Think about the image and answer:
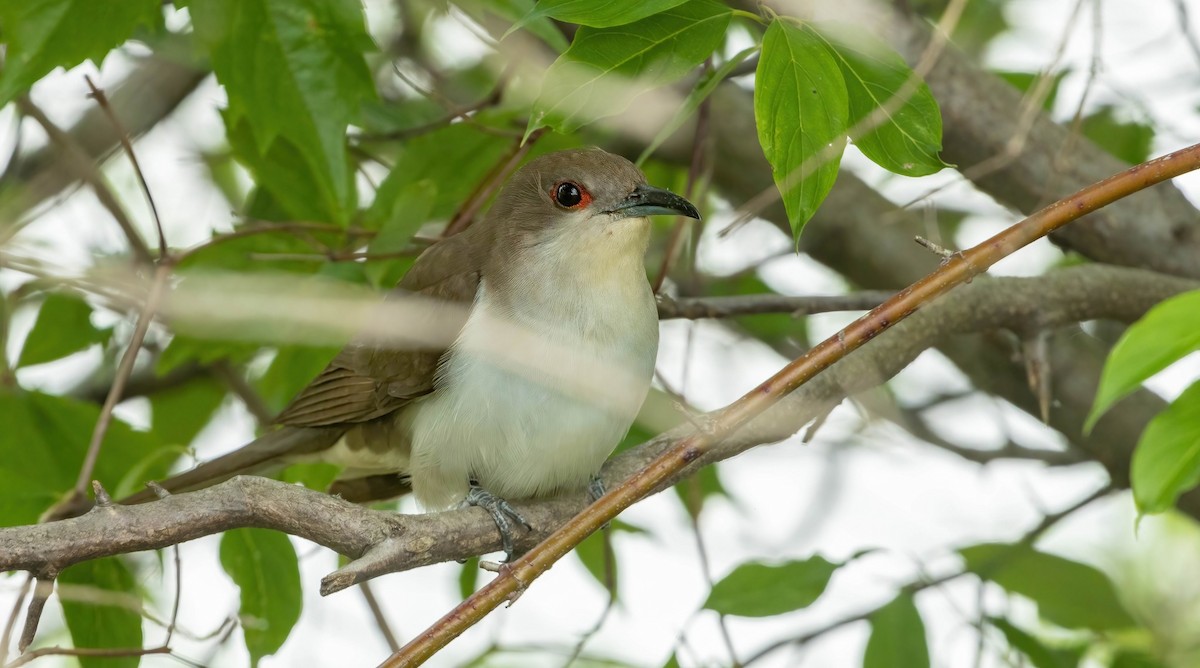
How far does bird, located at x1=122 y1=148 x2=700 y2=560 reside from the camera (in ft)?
13.3

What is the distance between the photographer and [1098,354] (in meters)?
5.30

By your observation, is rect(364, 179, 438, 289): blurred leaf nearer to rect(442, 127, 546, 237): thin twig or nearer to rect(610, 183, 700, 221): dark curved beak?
rect(442, 127, 546, 237): thin twig

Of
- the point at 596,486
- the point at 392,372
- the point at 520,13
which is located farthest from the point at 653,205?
the point at 392,372

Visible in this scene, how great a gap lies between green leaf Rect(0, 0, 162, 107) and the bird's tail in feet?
4.58

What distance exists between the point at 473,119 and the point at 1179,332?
299cm

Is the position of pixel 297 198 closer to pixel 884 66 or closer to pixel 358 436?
pixel 358 436

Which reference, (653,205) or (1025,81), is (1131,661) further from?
(1025,81)

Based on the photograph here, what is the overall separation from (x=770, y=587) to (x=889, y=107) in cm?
154

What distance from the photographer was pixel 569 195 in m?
4.39

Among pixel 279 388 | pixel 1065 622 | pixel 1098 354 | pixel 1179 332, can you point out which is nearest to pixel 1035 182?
pixel 1098 354

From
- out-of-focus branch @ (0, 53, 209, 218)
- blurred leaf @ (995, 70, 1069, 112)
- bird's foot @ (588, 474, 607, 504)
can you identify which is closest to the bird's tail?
bird's foot @ (588, 474, 607, 504)

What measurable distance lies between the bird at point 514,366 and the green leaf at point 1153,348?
182cm

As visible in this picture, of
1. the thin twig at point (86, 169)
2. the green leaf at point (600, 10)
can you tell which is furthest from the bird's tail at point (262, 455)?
the green leaf at point (600, 10)

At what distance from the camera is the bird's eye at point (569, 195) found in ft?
14.3
